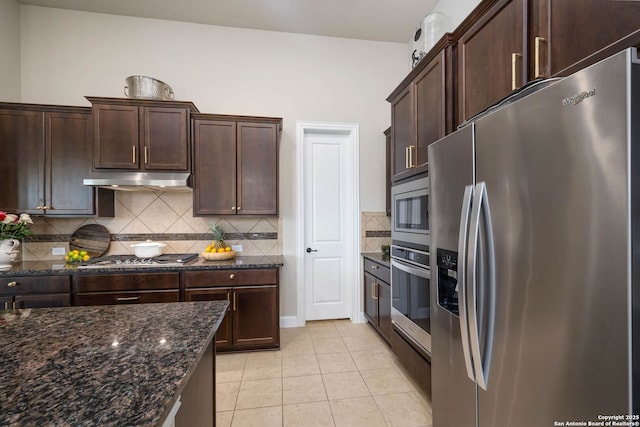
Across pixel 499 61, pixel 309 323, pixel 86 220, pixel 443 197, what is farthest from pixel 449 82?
pixel 86 220

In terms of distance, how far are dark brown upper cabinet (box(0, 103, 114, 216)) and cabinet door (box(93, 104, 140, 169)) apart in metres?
0.18

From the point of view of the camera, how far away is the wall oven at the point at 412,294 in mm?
1751

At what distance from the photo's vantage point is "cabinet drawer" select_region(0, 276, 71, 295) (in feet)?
7.63

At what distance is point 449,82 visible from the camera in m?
1.70

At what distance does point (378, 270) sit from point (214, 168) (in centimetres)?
202

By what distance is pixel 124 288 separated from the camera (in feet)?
8.02

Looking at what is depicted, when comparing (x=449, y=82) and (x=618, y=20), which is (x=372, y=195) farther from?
(x=618, y=20)

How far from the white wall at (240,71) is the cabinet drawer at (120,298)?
1312 mm

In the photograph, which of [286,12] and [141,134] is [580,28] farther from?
[141,134]

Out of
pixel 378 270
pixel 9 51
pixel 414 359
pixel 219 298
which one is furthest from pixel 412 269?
pixel 9 51

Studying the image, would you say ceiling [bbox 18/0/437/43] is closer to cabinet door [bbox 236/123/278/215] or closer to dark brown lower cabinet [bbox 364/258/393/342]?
cabinet door [bbox 236/123/278/215]

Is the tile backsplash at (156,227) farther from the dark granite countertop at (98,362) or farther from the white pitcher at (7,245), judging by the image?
the dark granite countertop at (98,362)

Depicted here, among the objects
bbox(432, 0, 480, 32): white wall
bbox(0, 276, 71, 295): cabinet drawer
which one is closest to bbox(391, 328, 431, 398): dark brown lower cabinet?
bbox(432, 0, 480, 32): white wall

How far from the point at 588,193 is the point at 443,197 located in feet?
2.13
